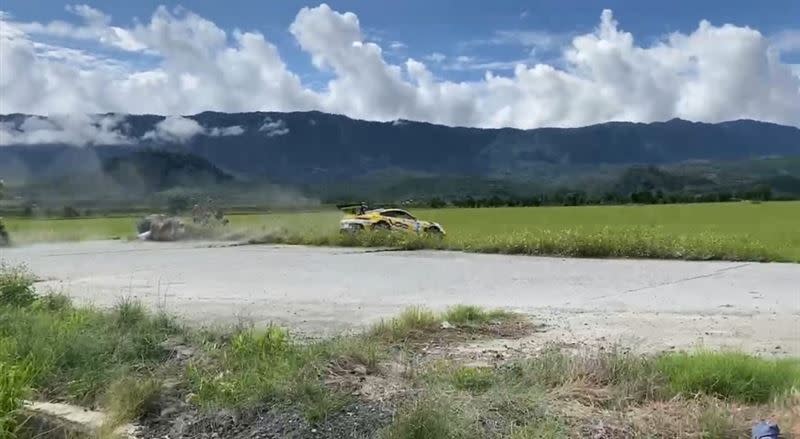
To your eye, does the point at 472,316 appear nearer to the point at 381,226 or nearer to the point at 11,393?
the point at 11,393

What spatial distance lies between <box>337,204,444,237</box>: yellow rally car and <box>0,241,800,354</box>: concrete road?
5.53 m

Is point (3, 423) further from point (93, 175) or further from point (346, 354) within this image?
point (93, 175)

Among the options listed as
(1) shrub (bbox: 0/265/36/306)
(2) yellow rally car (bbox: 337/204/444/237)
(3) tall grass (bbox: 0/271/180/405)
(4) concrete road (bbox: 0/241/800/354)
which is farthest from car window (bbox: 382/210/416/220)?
(3) tall grass (bbox: 0/271/180/405)

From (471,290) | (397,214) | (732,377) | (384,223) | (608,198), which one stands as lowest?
(471,290)

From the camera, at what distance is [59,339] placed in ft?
24.0

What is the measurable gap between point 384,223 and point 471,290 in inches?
644

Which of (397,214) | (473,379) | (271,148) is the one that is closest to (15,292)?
(473,379)

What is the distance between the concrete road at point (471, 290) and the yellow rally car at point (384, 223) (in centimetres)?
553

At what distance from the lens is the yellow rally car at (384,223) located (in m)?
29.3

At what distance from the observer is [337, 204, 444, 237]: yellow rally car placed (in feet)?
96.2

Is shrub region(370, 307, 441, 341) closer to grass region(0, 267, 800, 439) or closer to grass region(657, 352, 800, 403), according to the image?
grass region(0, 267, 800, 439)

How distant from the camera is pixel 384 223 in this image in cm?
3019

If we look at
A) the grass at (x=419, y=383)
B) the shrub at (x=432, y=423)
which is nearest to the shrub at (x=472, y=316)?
the grass at (x=419, y=383)

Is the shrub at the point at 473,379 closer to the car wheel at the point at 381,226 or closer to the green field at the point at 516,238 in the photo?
the green field at the point at 516,238
